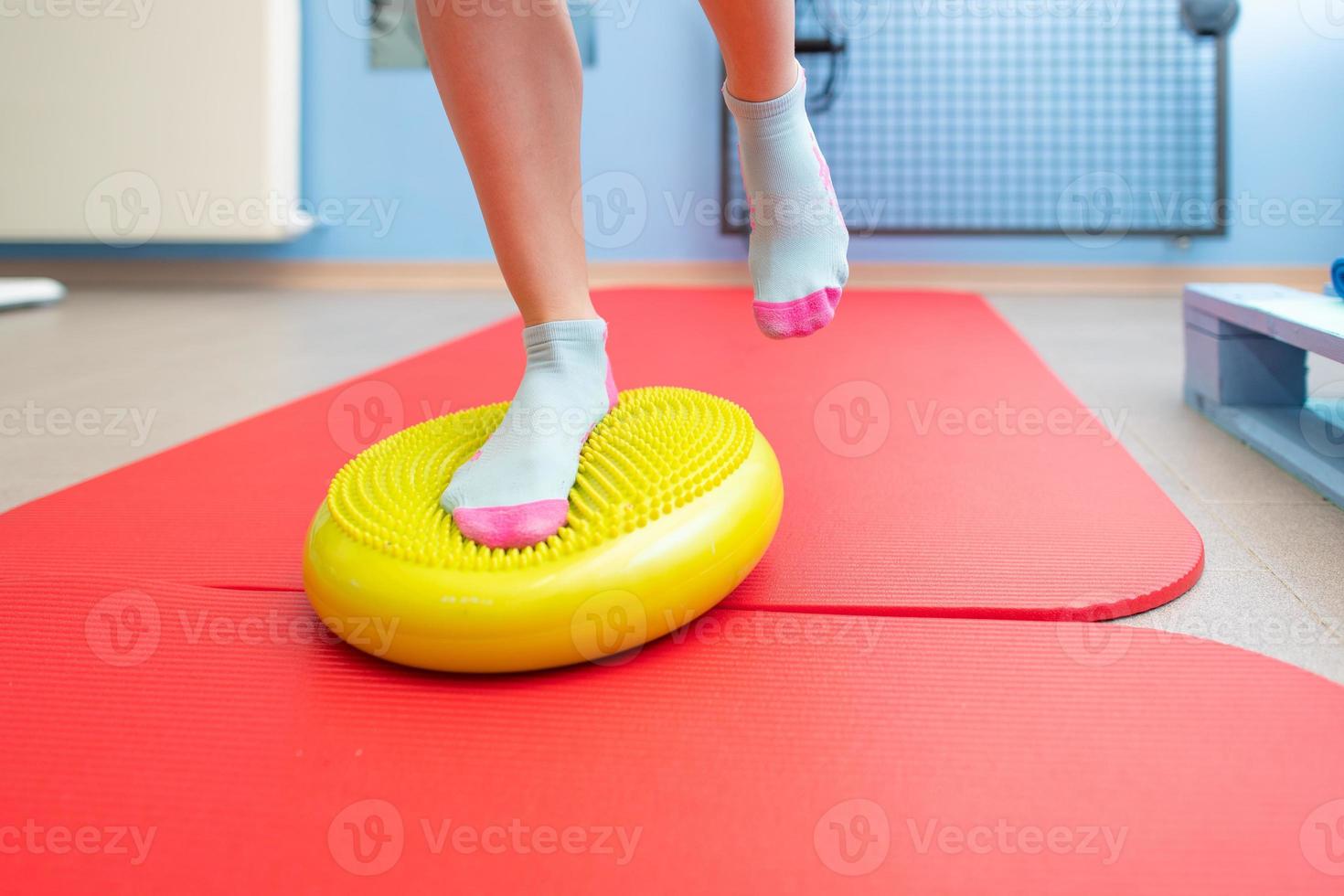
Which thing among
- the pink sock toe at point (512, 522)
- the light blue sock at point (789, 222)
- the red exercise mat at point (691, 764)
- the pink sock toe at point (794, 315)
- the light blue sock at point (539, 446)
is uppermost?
the light blue sock at point (789, 222)

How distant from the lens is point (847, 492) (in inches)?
41.1

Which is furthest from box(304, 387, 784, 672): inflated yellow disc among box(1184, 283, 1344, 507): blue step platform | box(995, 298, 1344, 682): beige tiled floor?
box(1184, 283, 1344, 507): blue step platform

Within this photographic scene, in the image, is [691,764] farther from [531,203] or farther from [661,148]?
[661,148]

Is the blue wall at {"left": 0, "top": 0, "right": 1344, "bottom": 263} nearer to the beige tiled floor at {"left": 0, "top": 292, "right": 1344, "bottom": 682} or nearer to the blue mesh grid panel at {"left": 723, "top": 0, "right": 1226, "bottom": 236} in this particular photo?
the blue mesh grid panel at {"left": 723, "top": 0, "right": 1226, "bottom": 236}

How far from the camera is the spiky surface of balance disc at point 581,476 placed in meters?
0.69

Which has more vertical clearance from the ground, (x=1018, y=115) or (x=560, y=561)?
(x=1018, y=115)

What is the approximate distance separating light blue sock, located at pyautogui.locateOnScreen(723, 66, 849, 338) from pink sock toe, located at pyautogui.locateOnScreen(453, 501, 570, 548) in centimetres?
36

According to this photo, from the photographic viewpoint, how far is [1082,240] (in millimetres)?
2961

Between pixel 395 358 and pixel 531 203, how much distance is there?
3.76 ft

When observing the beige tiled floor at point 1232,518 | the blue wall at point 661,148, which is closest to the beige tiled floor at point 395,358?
the beige tiled floor at point 1232,518

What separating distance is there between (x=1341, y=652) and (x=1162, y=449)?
591mm

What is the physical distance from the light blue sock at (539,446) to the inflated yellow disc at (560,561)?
14 mm

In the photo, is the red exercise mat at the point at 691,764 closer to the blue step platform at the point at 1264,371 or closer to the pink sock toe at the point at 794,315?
the pink sock toe at the point at 794,315

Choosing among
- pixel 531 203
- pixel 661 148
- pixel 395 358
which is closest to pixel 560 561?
pixel 531 203
